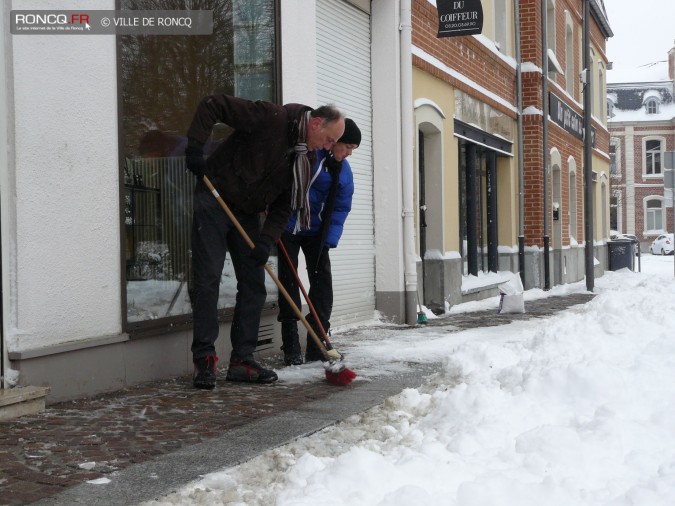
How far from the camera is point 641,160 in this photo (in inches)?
2226

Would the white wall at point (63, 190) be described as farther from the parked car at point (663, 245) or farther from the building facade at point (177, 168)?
the parked car at point (663, 245)

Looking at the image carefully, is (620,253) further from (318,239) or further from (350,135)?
(350,135)

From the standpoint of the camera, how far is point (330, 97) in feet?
30.6

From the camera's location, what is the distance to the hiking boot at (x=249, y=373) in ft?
19.5

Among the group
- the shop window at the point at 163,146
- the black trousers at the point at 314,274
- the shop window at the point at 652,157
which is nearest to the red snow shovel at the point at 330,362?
the shop window at the point at 163,146

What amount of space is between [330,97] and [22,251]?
16.5 ft

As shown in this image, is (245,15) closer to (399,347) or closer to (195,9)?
(195,9)

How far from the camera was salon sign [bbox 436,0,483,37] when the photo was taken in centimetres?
1130

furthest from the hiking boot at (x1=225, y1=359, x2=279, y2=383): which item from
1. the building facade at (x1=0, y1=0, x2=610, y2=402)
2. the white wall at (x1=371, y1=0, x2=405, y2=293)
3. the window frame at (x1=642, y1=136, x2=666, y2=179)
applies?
the window frame at (x1=642, y1=136, x2=666, y2=179)

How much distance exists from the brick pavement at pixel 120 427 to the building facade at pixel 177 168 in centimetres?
→ 29

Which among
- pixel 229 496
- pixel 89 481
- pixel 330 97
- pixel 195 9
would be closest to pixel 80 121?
pixel 195 9

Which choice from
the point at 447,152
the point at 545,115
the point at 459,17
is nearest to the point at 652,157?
the point at 545,115

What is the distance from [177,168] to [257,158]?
1040 millimetres

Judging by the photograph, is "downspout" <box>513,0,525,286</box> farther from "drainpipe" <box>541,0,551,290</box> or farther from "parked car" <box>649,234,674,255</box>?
"parked car" <box>649,234,674,255</box>
